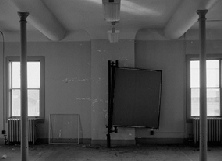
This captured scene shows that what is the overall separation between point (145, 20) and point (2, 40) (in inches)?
167

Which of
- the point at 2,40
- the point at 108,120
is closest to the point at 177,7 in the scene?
the point at 108,120

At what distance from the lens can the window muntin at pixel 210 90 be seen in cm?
812

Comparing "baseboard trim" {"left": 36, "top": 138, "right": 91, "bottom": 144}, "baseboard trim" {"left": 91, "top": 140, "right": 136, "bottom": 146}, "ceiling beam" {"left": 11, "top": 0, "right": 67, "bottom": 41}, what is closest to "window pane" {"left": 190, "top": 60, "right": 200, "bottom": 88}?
"baseboard trim" {"left": 91, "top": 140, "right": 136, "bottom": 146}

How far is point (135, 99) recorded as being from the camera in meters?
7.74

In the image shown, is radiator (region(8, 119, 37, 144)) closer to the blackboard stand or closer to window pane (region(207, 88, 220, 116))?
the blackboard stand

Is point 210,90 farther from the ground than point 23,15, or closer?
closer

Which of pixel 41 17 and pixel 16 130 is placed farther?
pixel 16 130

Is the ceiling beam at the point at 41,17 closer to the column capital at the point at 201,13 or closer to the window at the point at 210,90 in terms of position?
the column capital at the point at 201,13

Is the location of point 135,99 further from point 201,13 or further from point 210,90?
point 201,13

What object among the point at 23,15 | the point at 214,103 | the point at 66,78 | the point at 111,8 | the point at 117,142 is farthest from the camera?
the point at 66,78

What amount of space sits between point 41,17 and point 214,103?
17.8 feet

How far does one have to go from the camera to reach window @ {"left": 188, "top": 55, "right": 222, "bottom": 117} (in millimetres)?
8117

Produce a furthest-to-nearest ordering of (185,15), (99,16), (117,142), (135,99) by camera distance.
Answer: (117,142) → (135,99) → (99,16) → (185,15)

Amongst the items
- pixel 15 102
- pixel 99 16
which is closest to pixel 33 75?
pixel 15 102
